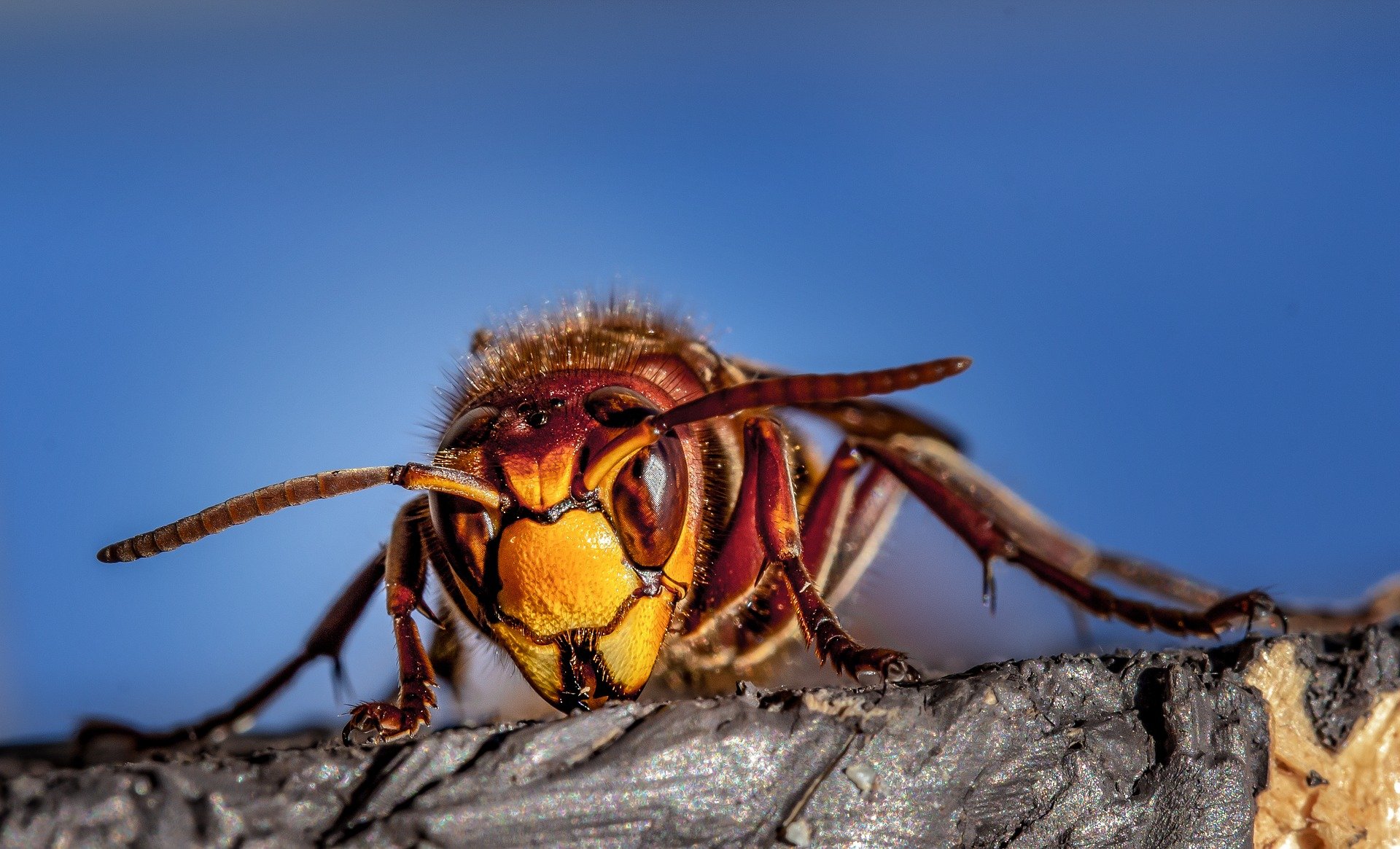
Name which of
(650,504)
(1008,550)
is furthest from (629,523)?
(1008,550)

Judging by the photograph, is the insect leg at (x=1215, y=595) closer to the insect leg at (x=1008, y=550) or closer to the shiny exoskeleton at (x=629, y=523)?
the shiny exoskeleton at (x=629, y=523)

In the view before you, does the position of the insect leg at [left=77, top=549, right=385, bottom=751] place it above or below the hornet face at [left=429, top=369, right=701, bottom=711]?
below

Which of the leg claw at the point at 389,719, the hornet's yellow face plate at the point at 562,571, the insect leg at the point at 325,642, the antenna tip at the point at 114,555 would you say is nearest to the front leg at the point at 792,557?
the hornet's yellow face plate at the point at 562,571

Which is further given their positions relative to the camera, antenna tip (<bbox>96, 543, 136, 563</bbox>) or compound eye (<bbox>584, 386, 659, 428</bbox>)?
compound eye (<bbox>584, 386, 659, 428</bbox>)

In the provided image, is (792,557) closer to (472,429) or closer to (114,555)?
(472,429)

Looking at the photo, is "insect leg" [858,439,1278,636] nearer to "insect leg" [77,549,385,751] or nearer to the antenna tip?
"insect leg" [77,549,385,751]

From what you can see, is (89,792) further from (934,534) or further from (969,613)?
(969,613)

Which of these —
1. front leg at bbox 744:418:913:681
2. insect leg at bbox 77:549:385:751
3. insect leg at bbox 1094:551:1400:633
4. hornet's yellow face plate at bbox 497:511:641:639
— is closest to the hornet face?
hornet's yellow face plate at bbox 497:511:641:639
